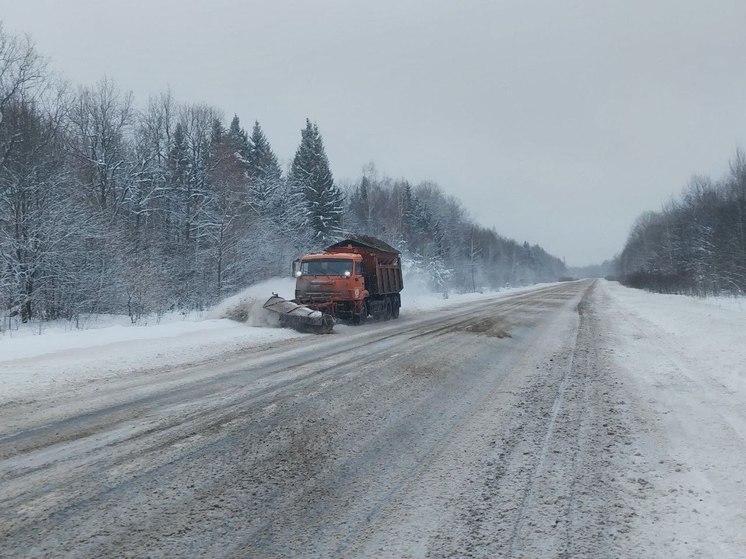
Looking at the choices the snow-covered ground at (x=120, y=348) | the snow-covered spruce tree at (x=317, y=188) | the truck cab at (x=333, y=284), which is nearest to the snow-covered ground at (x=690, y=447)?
the snow-covered ground at (x=120, y=348)

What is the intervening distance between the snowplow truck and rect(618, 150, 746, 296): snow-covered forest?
29711mm

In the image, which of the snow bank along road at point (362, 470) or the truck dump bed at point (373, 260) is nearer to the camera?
the snow bank along road at point (362, 470)

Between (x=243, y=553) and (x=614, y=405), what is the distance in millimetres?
5087

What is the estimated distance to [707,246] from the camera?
47969mm

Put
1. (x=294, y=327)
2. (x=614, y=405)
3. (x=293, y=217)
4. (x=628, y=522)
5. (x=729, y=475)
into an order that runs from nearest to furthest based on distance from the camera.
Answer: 1. (x=628, y=522)
2. (x=729, y=475)
3. (x=614, y=405)
4. (x=294, y=327)
5. (x=293, y=217)

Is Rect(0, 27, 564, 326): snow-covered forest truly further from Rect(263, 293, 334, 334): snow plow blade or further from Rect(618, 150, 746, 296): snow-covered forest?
Rect(618, 150, 746, 296): snow-covered forest

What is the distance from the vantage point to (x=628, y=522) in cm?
303

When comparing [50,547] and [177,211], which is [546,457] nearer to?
[50,547]

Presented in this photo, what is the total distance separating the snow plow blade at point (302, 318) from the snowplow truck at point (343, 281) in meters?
1.92

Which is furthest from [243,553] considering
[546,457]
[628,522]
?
[546,457]

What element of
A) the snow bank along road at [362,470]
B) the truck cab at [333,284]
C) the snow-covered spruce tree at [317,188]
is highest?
the snow-covered spruce tree at [317,188]

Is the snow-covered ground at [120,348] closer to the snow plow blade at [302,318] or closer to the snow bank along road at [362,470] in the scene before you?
the snow plow blade at [302,318]

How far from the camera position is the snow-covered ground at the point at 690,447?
9.46 feet

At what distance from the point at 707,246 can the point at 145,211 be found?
52.6 metres
